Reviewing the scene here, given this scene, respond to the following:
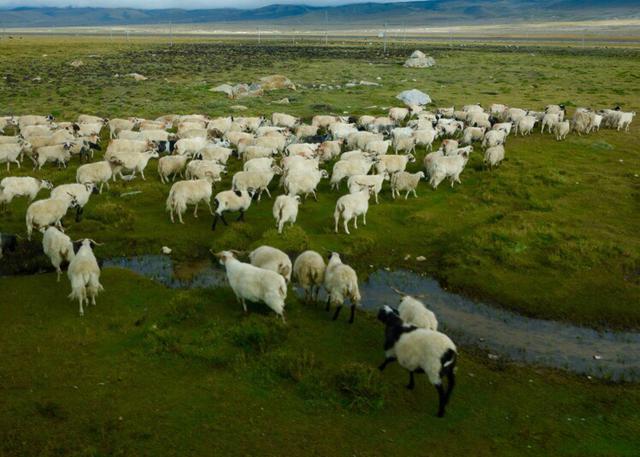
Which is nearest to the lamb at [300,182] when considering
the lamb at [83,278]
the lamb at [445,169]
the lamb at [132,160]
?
the lamb at [445,169]

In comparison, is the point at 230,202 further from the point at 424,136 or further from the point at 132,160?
the point at 424,136

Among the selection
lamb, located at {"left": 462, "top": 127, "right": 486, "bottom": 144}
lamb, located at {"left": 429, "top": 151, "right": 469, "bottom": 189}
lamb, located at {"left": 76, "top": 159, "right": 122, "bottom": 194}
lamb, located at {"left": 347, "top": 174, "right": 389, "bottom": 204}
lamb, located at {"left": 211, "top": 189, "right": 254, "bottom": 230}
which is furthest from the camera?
lamb, located at {"left": 462, "top": 127, "right": 486, "bottom": 144}

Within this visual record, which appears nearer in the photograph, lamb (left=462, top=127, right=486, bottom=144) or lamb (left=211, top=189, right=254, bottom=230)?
lamb (left=211, top=189, right=254, bottom=230)

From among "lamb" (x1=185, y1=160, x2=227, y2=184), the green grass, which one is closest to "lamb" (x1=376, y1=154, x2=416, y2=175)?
"lamb" (x1=185, y1=160, x2=227, y2=184)

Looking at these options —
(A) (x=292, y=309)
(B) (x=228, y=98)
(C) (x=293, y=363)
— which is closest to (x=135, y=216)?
(A) (x=292, y=309)

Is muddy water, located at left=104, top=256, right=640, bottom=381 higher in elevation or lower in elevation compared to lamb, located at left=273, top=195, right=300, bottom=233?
lower

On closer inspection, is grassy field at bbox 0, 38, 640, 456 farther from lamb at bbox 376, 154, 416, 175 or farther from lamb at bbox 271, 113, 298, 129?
lamb at bbox 271, 113, 298, 129

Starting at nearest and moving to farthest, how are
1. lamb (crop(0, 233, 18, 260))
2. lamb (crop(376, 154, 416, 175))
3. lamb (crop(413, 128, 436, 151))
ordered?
lamb (crop(0, 233, 18, 260))
lamb (crop(376, 154, 416, 175))
lamb (crop(413, 128, 436, 151))
